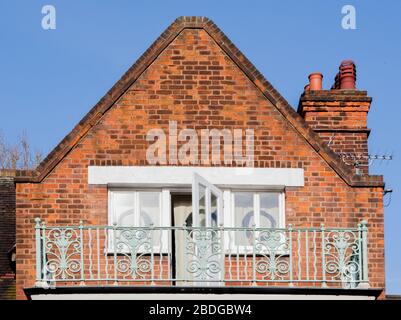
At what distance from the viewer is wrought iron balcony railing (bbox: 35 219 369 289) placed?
15.6 metres

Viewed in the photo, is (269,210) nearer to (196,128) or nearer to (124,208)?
(196,128)

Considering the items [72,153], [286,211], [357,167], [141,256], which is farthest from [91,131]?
[357,167]

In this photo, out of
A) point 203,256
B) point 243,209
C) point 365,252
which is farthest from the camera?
point 243,209

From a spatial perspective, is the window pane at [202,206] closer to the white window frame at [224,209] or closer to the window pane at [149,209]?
the white window frame at [224,209]

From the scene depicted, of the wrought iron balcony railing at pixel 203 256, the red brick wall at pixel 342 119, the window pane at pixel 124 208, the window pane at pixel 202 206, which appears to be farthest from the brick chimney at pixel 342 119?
the window pane at pixel 124 208

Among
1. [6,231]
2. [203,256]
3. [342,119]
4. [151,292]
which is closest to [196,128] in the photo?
[203,256]

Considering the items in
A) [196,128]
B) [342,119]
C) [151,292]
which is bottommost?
[151,292]

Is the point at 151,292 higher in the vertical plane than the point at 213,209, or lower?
lower

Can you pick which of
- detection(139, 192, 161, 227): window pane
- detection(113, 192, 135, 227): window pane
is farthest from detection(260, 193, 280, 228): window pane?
detection(113, 192, 135, 227): window pane

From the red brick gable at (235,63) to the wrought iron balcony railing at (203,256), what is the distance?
1046 millimetres

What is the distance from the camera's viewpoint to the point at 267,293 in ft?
50.9

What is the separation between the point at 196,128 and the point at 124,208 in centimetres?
174

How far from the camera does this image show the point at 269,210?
17.1 meters
